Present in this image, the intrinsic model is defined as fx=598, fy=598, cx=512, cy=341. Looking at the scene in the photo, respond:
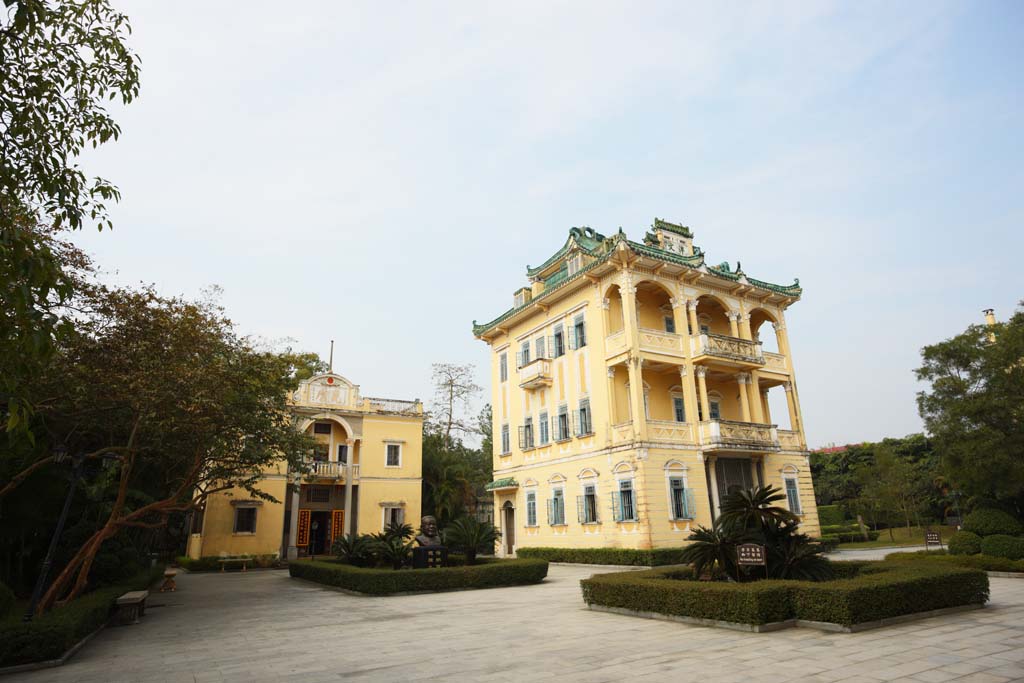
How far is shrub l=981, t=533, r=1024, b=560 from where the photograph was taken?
578 inches

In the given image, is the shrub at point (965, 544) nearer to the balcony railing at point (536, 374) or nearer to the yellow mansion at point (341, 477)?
the balcony railing at point (536, 374)

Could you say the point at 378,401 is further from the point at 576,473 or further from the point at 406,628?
the point at 406,628

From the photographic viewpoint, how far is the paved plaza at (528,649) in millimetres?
6176

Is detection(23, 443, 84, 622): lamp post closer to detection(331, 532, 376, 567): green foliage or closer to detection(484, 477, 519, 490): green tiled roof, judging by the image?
detection(331, 532, 376, 567): green foliage

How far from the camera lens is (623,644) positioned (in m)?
7.78

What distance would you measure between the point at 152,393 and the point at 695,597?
32.9ft

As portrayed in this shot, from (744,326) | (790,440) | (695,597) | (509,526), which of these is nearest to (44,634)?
(695,597)

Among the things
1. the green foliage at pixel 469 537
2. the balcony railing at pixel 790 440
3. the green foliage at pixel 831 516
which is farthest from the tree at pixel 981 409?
the green foliage at pixel 831 516

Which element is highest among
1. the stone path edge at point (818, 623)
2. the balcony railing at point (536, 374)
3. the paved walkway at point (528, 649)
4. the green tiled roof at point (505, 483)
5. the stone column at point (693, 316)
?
the stone column at point (693, 316)

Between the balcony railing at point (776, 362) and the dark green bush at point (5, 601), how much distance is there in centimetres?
2595

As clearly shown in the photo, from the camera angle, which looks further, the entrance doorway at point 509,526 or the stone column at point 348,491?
the stone column at point 348,491

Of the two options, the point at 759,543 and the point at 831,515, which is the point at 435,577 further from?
the point at 831,515

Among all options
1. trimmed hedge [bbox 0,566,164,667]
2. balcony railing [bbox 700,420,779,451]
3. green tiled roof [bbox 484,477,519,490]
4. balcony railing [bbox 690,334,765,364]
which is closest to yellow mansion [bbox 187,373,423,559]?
green tiled roof [bbox 484,477,519,490]

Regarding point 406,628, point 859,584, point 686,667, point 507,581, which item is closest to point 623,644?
point 686,667
